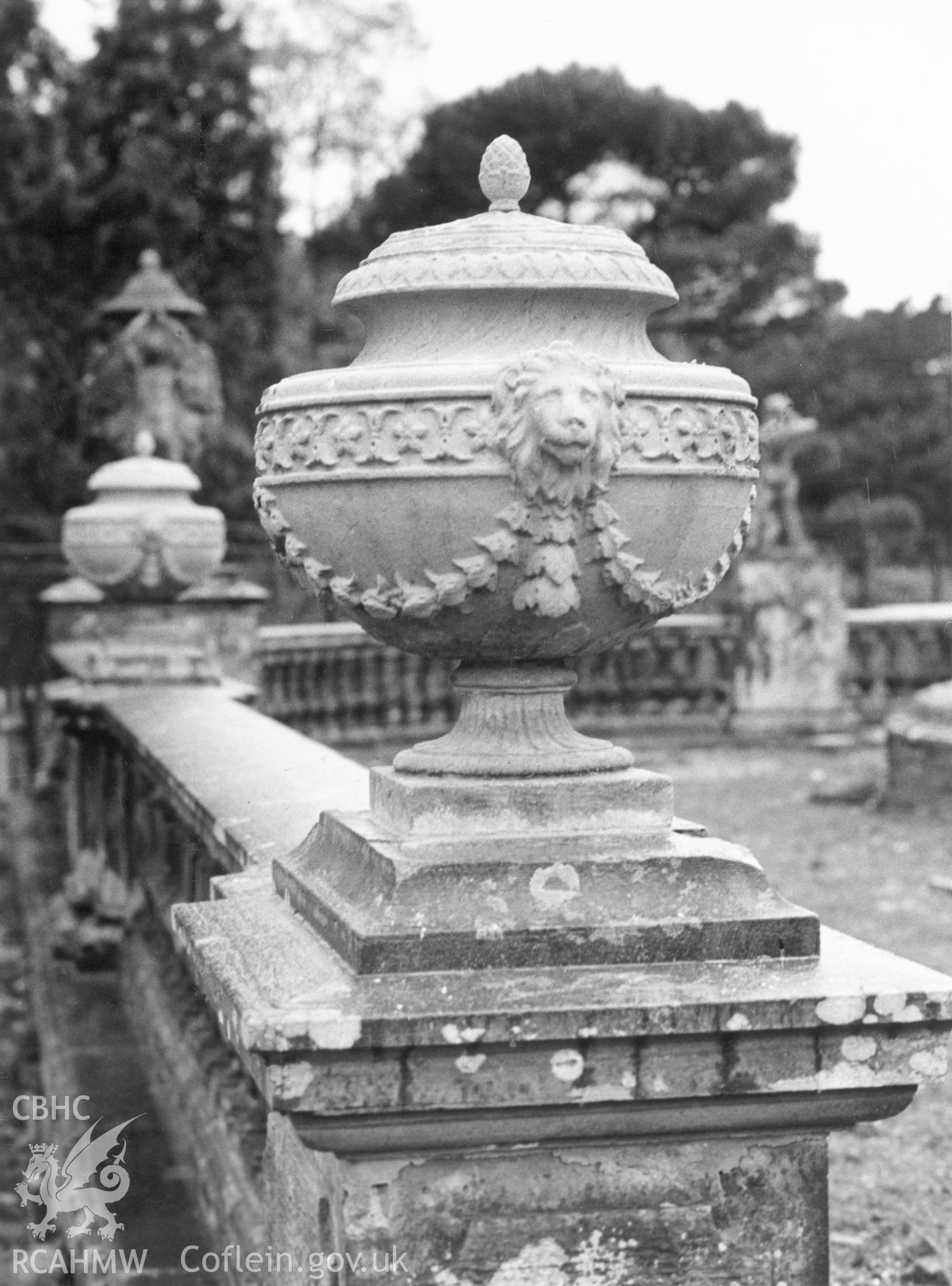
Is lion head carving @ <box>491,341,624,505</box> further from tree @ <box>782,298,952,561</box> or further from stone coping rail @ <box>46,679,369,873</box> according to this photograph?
tree @ <box>782,298,952,561</box>

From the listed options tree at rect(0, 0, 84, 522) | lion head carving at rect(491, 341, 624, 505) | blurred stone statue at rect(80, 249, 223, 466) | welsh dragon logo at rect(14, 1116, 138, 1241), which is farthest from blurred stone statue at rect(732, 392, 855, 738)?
lion head carving at rect(491, 341, 624, 505)

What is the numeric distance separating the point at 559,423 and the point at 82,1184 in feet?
10.0

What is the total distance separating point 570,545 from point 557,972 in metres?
0.51

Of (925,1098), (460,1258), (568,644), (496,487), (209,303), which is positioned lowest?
(925,1098)

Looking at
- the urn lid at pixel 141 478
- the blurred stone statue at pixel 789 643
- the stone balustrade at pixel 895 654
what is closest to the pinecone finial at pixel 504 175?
the urn lid at pixel 141 478

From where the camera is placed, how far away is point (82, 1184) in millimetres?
4539

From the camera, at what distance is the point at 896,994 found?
81.6 inches

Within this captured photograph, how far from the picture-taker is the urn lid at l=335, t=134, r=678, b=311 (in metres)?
2.32

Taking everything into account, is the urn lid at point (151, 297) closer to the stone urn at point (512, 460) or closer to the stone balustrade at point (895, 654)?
the stone balustrade at point (895, 654)

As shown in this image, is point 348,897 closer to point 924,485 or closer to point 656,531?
point 656,531

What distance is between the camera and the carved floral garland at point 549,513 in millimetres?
2174

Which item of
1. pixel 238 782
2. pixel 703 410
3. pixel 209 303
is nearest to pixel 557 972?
pixel 703 410

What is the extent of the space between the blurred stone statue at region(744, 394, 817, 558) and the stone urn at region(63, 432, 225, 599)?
7566 millimetres

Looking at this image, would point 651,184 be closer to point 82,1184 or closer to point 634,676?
point 634,676
